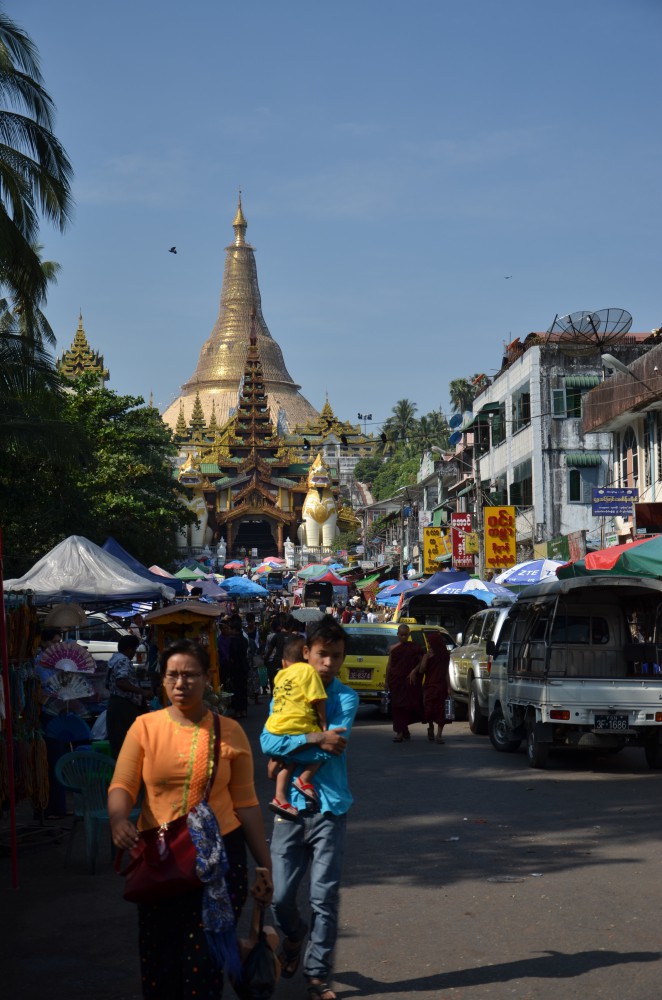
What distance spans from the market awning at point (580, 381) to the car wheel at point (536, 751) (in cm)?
2822

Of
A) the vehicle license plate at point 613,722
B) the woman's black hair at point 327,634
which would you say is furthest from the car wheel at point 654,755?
the woman's black hair at point 327,634

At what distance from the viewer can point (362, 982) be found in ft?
19.0

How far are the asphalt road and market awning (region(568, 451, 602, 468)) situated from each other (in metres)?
A: 28.7

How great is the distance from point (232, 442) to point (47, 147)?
9516 cm

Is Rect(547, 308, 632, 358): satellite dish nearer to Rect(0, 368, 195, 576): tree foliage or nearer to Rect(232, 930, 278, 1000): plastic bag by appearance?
Rect(0, 368, 195, 576): tree foliage

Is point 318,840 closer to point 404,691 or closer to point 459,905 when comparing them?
point 459,905

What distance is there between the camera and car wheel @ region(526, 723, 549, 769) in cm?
1301

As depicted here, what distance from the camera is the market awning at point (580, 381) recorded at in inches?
1590

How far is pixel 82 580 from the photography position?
16516 mm

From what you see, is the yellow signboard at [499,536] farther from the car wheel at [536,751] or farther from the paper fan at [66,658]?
the paper fan at [66,658]

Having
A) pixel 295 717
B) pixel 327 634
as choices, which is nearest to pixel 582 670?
pixel 327 634

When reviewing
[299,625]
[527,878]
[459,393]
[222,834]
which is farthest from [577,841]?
[459,393]

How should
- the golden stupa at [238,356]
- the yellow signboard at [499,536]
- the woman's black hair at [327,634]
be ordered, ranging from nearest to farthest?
1. the woman's black hair at [327,634]
2. the yellow signboard at [499,536]
3. the golden stupa at [238,356]

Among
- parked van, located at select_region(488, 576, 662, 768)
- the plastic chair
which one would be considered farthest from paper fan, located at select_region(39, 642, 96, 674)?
parked van, located at select_region(488, 576, 662, 768)
